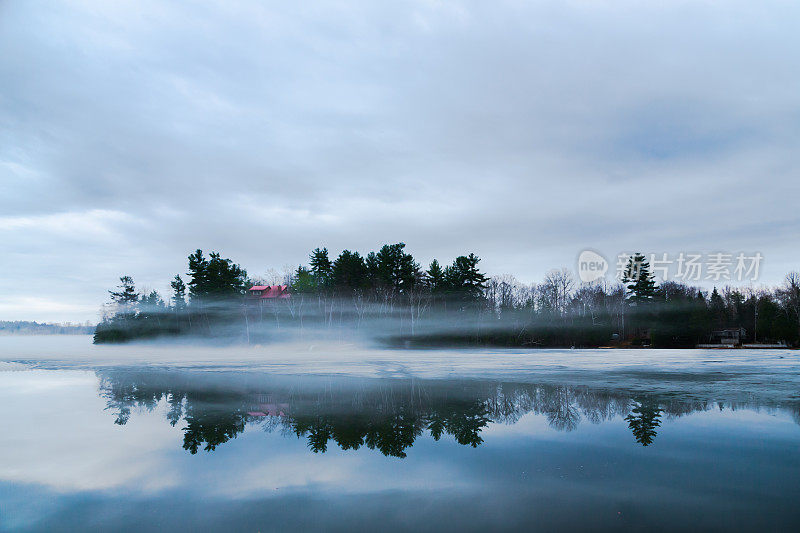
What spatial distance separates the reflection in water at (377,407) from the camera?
31.7 feet

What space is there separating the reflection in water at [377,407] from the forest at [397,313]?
42.9 metres

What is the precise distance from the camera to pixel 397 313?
6594 centimetres

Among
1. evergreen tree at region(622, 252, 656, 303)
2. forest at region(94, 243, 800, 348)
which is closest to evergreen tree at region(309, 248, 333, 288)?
forest at region(94, 243, 800, 348)

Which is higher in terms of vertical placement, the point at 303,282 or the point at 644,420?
the point at 303,282

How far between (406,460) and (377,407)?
16.4 ft

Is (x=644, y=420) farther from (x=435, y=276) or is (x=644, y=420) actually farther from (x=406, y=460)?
(x=435, y=276)

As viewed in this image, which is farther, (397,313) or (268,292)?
(268,292)

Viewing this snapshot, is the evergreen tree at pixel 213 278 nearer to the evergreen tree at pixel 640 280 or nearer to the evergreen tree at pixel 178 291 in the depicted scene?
the evergreen tree at pixel 178 291

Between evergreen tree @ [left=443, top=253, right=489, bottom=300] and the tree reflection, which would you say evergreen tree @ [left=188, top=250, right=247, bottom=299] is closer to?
evergreen tree @ [left=443, top=253, right=489, bottom=300]

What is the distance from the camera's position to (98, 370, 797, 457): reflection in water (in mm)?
9664

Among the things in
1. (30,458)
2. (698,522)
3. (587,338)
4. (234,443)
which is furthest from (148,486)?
(587,338)

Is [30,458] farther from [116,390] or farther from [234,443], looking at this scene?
[116,390]

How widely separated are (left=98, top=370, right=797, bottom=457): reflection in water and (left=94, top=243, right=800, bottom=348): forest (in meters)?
42.9

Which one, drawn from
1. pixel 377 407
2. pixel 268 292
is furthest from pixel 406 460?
pixel 268 292
